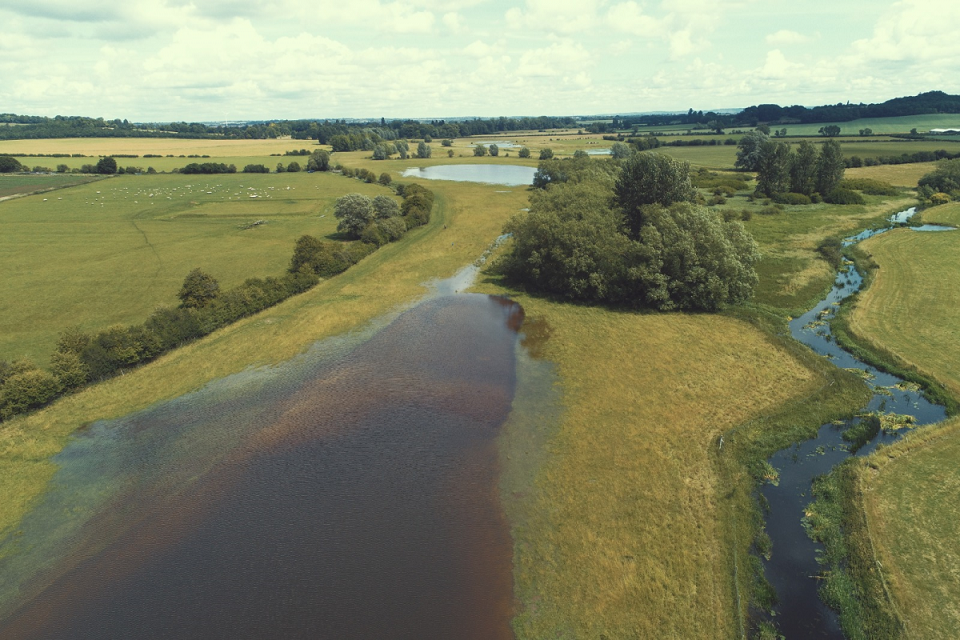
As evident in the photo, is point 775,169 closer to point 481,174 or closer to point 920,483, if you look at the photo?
point 481,174

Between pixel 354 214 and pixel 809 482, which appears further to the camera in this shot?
pixel 354 214

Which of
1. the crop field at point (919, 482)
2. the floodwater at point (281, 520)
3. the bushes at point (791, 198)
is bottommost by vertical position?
Answer: the floodwater at point (281, 520)

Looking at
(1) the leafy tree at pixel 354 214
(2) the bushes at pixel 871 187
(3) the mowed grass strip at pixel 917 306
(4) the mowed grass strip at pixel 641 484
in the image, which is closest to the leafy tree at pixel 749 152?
(2) the bushes at pixel 871 187

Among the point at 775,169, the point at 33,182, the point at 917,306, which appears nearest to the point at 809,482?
the point at 917,306

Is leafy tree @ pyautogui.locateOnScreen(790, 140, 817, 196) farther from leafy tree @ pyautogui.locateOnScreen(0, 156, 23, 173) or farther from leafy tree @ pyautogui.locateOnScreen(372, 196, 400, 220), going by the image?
leafy tree @ pyautogui.locateOnScreen(0, 156, 23, 173)

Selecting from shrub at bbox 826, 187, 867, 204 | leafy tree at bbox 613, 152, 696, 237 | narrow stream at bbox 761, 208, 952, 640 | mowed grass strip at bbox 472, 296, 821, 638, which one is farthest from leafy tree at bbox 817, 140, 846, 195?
mowed grass strip at bbox 472, 296, 821, 638

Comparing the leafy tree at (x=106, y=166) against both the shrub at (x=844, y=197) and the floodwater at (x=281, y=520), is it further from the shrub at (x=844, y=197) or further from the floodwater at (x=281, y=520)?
the shrub at (x=844, y=197)
